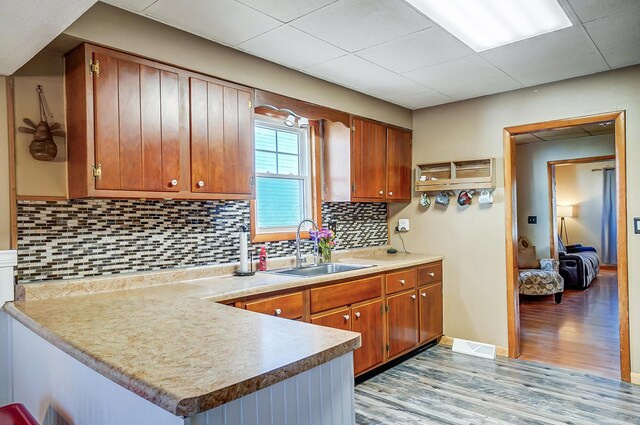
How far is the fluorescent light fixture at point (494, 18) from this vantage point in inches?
87.4

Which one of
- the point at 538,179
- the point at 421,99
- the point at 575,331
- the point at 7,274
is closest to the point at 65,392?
the point at 7,274

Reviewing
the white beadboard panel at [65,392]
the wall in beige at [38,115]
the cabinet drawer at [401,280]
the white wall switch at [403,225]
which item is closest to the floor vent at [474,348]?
the cabinet drawer at [401,280]

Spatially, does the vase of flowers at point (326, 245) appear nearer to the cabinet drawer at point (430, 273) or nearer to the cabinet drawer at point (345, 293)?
the cabinet drawer at point (345, 293)

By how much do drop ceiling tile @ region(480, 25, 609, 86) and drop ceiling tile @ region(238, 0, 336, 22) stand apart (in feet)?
4.37

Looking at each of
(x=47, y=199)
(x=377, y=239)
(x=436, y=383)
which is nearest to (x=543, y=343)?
(x=436, y=383)

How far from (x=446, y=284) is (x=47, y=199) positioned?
133 inches

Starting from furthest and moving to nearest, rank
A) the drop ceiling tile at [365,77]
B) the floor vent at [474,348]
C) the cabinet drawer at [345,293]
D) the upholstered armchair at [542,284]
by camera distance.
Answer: the upholstered armchair at [542,284], the floor vent at [474,348], the drop ceiling tile at [365,77], the cabinet drawer at [345,293]

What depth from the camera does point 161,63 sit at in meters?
2.32

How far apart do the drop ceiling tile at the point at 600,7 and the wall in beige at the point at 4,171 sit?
282 centimetres

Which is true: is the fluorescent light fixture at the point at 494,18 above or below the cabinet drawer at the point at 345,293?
above

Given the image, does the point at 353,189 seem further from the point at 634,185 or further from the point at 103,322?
the point at 103,322

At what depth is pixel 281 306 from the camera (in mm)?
2541

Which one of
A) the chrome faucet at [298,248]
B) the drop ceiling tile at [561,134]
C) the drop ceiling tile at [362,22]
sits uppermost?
the drop ceiling tile at [362,22]

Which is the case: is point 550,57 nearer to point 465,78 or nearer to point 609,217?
point 465,78
